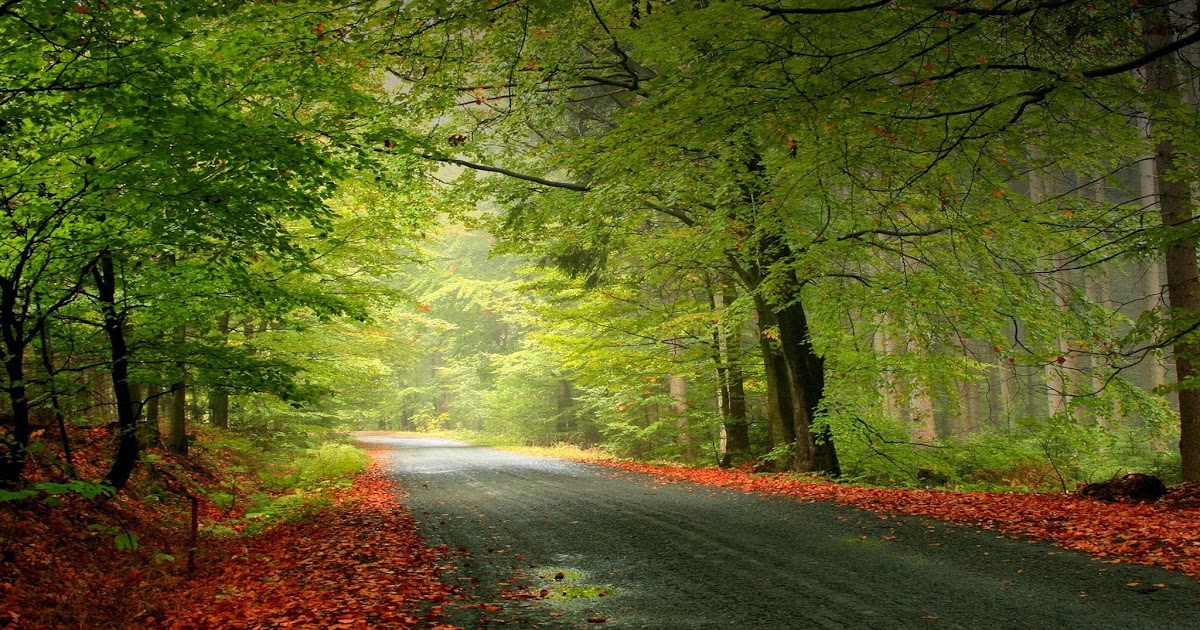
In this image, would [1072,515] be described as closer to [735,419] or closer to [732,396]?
[735,419]

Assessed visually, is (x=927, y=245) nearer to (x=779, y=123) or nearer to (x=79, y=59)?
(x=779, y=123)

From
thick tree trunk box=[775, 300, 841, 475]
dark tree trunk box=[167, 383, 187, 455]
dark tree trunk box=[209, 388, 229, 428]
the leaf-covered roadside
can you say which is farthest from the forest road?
dark tree trunk box=[209, 388, 229, 428]

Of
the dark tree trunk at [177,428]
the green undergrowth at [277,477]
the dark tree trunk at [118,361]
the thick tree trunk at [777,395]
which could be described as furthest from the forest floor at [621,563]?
the thick tree trunk at [777,395]

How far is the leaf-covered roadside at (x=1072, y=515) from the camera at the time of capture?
Answer: 19.3 feet

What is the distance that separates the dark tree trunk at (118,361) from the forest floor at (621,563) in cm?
46

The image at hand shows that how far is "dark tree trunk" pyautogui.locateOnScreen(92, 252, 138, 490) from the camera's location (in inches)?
280

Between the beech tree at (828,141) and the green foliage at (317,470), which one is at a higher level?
the beech tree at (828,141)

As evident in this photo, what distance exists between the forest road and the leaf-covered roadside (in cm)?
37

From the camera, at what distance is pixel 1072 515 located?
754cm

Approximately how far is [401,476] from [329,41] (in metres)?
11.9

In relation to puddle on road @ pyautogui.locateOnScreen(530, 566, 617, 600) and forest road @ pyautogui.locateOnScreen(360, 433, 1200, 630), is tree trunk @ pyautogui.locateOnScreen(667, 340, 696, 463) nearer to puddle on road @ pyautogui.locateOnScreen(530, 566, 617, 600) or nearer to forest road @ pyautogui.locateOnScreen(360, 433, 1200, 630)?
forest road @ pyautogui.locateOnScreen(360, 433, 1200, 630)

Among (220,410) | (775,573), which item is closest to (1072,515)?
(775,573)

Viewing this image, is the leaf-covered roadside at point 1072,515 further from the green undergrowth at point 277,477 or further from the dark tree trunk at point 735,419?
the green undergrowth at point 277,477

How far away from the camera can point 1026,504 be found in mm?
8531
